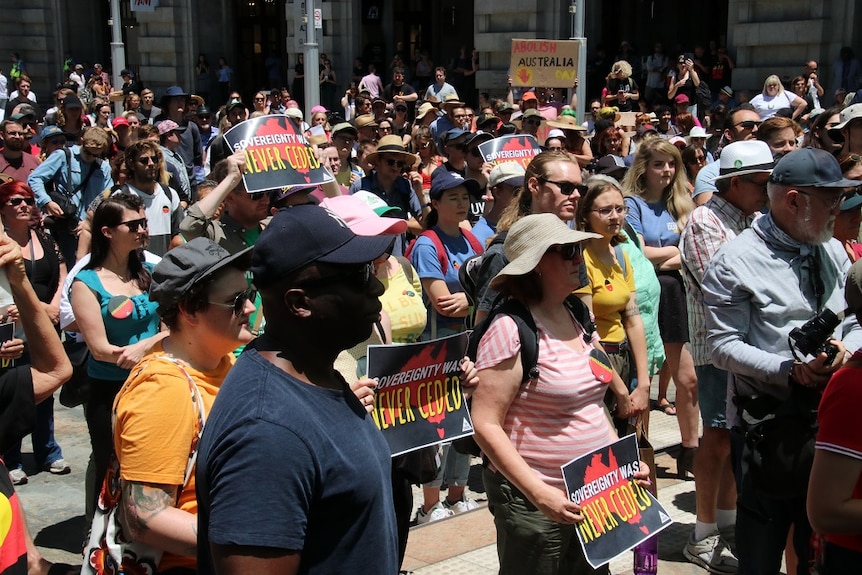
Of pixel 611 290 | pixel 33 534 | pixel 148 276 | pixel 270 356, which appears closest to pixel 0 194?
pixel 148 276

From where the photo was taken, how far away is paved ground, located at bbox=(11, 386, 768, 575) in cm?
511

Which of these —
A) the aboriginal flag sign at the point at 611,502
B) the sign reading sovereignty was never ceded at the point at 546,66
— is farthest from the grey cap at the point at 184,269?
the sign reading sovereignty was never ceded at the point at 546,66

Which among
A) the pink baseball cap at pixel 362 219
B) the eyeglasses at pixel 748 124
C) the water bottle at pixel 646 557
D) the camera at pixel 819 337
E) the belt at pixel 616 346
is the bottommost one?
the water bottle at pixel 646 557

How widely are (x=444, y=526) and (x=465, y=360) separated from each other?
1991 mm

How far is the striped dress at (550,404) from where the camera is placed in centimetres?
367

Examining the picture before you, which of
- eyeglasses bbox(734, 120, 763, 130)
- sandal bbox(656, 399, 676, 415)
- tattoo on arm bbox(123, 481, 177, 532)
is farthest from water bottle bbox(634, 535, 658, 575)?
eyeglasses bbox(734, 120, 763, 130)

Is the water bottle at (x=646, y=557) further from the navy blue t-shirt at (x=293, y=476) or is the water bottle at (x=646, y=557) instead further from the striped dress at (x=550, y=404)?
the navy blue t-shirt at (x=293, y=476)

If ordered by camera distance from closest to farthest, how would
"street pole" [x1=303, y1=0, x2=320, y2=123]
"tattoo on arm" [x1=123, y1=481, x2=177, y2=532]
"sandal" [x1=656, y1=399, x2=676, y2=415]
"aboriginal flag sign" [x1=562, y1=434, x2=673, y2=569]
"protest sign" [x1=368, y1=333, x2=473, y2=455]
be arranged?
"tattoo on arm" [x1=123, y1=481, x2=177, y2=532] < "aboriginal flag sign" [x1=562, y1=434, x2=673, y2=569] < "protest sign" [x1=368, y1=333, x2=473, y2=455] < "sandal" [x1=656, y1=399, x2=676, y2=415] < "street pole" [x1=303, y1=0, x2=320, y2=123]

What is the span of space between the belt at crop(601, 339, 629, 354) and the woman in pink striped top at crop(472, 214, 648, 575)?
1.33 m

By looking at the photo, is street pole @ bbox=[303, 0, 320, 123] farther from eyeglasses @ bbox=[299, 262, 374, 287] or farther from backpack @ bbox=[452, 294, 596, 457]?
eyeglasses @ bbox=[299, 262, 374, 287]

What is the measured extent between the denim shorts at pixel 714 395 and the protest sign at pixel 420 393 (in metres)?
1.75

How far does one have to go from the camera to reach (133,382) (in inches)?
115

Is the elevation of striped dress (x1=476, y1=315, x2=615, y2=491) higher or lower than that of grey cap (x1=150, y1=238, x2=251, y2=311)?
lower

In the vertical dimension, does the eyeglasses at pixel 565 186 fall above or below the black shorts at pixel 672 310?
above
